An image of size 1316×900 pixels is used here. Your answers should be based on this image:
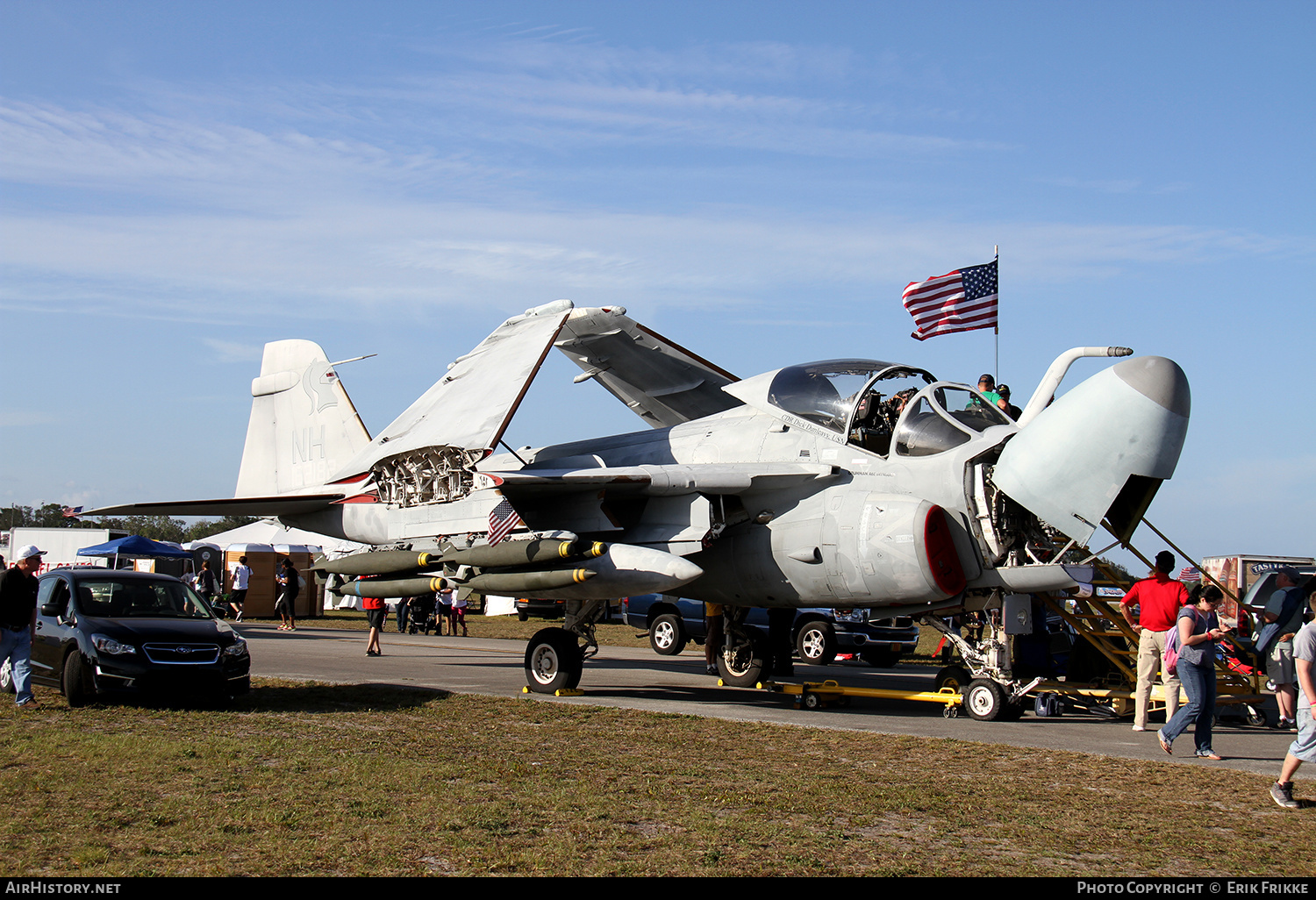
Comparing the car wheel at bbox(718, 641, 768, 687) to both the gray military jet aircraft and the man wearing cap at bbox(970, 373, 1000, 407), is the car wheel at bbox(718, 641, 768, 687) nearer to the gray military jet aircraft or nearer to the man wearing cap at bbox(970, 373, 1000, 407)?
the gray military jet aircraft

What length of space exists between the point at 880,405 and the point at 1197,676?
173 inches

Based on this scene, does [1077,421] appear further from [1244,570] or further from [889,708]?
[1244,570]

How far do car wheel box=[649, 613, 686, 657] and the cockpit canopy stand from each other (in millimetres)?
11730

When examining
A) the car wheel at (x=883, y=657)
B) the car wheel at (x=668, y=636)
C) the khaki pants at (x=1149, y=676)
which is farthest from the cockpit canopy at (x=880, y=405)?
the car wheel at (x=668, y=636)

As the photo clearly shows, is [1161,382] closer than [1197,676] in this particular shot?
No

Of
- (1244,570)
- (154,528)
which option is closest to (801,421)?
(1244,570)

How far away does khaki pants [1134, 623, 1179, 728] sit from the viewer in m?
11.0

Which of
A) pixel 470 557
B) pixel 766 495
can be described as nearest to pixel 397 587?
pixel 470 557

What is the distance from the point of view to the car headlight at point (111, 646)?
35.4 ft

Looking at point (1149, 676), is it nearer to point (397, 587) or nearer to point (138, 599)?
point (397, 587)

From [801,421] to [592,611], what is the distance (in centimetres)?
376

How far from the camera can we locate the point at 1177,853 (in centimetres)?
601

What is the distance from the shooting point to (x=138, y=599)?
39.3 ft

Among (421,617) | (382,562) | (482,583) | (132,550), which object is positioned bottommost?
(421,617)
